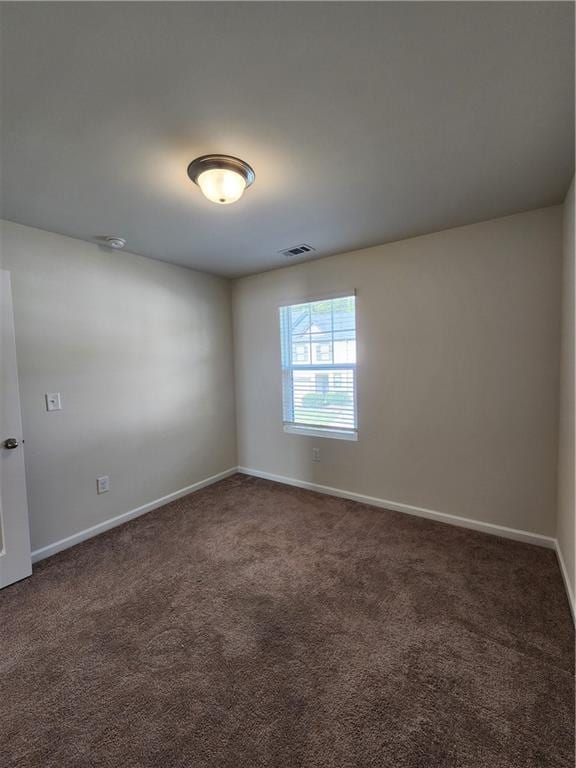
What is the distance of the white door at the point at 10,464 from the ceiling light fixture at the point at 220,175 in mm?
1487

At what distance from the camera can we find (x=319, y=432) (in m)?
3.48

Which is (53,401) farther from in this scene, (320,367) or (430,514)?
(430,514)

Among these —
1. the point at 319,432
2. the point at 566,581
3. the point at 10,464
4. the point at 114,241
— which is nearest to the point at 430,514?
the point at 566,581

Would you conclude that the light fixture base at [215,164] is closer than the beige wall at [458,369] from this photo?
Yes

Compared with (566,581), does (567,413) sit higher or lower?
higher

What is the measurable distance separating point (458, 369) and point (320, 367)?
1.29 metres

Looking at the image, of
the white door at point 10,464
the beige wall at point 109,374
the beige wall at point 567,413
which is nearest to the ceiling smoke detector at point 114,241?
the beige wall at point 109,374

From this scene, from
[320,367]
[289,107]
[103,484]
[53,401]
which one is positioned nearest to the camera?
[289,107]

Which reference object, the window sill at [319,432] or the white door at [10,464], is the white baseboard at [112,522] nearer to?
the white door at [10,464]

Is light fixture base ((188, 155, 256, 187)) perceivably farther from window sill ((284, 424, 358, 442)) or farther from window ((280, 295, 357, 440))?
window sill ((284, 424, 358, 442))

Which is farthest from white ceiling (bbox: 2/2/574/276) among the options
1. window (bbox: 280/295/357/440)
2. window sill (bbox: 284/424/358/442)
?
window sill (bbox: 284/424/358/442)

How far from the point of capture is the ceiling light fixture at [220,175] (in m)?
1.63

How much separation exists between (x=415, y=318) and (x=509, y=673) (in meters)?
2.29

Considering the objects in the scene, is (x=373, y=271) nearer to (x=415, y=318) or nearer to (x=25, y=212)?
(x=415, y=318)
